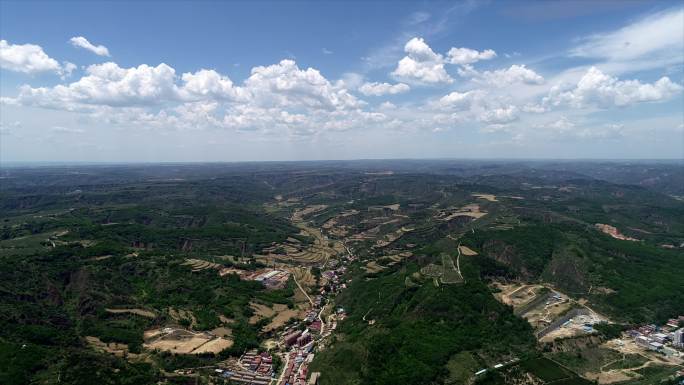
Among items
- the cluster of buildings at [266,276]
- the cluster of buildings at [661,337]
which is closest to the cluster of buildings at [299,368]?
the cluster of buildings at [266,276]

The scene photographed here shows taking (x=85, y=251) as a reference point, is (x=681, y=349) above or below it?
below

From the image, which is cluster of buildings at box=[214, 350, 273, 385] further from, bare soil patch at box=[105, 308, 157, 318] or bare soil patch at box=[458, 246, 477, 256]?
bare soil patch at box=[458, 246, 477, 256]

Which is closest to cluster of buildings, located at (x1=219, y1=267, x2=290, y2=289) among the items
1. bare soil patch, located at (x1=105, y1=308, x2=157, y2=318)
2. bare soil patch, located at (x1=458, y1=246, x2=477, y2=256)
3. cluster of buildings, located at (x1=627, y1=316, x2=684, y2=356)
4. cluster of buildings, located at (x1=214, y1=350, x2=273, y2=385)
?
bare soil patch, located at (x1=105, y1=308, x2=157, y2=318)

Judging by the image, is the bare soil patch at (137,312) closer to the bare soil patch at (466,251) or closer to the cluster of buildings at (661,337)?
the bare soil patch at (466,251)

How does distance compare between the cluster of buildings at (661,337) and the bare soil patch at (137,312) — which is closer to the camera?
the cluster of buildings at (661,337)

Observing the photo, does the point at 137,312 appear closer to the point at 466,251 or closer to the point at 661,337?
the point at 466,251

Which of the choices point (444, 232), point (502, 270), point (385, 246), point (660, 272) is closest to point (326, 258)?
point (385, 246)

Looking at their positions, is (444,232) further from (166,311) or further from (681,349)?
(166,311)
